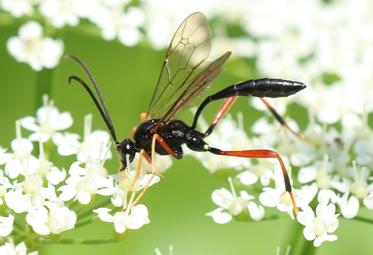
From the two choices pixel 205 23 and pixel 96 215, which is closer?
pixel 96 215

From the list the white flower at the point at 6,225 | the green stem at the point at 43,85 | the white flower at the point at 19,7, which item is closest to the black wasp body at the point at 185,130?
the white flower at the point at 6,225

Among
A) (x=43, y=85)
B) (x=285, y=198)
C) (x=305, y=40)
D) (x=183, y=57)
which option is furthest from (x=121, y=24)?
(x=285, y=198)

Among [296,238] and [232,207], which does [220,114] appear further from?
[296,238]

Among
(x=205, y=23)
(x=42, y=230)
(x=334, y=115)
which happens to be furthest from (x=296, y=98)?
(x=42, y=230)

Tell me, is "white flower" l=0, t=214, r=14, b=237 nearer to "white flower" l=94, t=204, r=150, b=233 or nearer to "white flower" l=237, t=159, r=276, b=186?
"white flower" l=94, t=204, r=150, b=233

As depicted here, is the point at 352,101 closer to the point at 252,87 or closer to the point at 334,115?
the point at 334,115

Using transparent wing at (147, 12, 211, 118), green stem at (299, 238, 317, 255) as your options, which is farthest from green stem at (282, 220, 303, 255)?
transparent wing at (147, 12, 211, 118)

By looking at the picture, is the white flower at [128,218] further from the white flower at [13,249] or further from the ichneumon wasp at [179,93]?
the white flower at [13,249]
